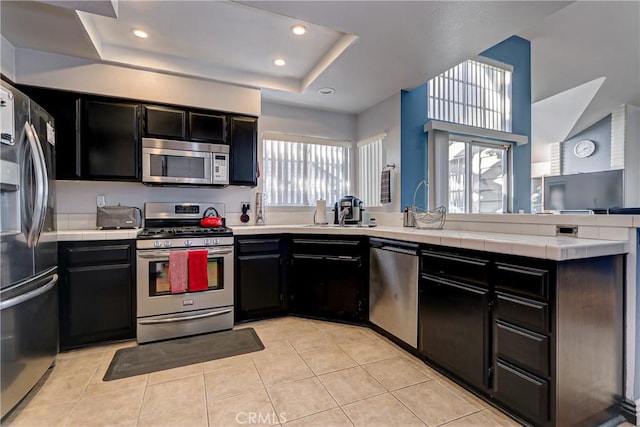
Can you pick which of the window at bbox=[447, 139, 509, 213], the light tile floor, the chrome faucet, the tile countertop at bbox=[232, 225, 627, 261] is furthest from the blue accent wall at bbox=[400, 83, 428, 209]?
the light tile floor

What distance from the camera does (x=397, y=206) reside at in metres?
3.43

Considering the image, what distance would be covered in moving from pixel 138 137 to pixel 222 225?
1.19 m

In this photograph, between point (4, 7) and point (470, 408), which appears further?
point (4, 7)

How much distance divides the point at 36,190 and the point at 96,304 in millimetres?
1092

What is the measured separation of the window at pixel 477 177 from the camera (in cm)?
373

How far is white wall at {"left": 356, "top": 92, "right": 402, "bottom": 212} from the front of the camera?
3432 millimetres

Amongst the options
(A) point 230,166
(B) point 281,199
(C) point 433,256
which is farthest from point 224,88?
(C) point 433,256

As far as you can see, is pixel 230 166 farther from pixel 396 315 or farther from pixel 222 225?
pixel 396 315

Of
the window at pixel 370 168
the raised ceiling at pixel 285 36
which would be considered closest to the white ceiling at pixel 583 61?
the raised ceiling at pixel 285 36

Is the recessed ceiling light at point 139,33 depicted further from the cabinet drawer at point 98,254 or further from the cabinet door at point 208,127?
the cabinet drawer at point 98,254

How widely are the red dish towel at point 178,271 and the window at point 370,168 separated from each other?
2377 mm

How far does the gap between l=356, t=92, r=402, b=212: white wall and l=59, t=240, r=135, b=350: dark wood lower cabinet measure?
2.73 m

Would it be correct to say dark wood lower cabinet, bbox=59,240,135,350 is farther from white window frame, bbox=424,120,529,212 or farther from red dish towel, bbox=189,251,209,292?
white window frame, bbox=424,120,529,212

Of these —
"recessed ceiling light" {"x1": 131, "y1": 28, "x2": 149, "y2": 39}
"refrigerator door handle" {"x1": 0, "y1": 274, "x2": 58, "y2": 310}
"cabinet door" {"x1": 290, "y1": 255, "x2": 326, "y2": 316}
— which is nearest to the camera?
"refrigerator door handle" {"x1": 0, "y1": 274, "x2": 58, "y2": 310}
